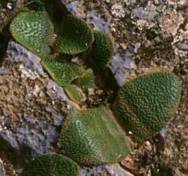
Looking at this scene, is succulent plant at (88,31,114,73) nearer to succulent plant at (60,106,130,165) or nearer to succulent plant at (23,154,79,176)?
succulent plant at (60,106,130,165)

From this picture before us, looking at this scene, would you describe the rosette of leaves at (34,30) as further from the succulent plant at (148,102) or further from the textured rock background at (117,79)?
the succulent plant at (148,102)

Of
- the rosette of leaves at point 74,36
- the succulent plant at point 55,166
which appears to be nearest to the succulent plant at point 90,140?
the succulent plant at point 55,166

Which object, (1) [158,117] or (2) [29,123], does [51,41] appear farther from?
(1) [158,117]

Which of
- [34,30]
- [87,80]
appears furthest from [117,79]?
[34,30]

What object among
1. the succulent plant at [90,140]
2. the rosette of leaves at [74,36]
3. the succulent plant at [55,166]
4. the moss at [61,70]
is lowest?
the succulent plant at [55,166]

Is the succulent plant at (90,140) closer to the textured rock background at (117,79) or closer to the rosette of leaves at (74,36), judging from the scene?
the textured rock background at (117,79)

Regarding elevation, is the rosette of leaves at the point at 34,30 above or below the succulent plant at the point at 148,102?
above
